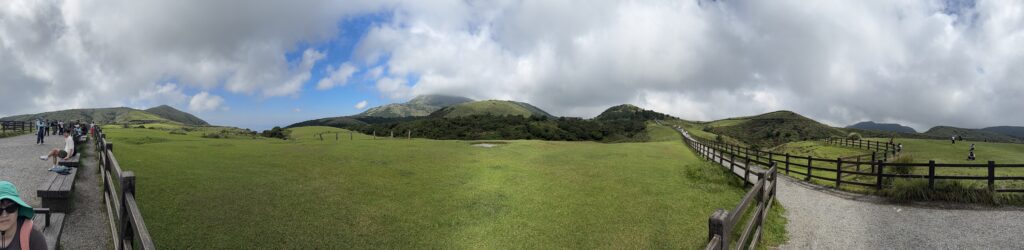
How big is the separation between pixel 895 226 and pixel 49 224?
16.1 m

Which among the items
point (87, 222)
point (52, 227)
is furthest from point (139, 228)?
point (87, 222)

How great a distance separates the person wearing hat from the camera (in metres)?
3.35

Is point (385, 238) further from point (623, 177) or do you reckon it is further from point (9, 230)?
point (623, 177)

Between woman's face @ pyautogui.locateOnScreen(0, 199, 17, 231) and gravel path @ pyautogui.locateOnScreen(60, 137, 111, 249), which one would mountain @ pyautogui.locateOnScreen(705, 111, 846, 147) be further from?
woman's face @ pyautogui.locateOnScreen(0, 199, 17, 231)

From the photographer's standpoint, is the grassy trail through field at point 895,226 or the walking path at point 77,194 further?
the grassy trail through field at point 895,226

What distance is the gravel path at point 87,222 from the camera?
276 inches

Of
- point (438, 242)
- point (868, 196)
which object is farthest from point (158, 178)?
point (868, 196)

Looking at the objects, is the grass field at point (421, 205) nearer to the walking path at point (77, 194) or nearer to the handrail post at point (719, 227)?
the walking path at point (77, 194)

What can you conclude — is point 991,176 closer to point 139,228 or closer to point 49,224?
point 139,228

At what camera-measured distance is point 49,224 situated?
242 inches

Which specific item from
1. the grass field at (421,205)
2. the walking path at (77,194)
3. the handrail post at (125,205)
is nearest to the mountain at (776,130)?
the grass field at (421,205)

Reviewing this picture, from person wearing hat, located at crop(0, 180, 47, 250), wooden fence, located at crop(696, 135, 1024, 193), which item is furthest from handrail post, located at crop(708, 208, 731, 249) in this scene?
wooden fence, located at crop(696, 135, 1024, 193)

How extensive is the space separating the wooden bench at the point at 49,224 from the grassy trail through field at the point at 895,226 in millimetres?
11924

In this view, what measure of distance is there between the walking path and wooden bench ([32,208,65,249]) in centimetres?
77
